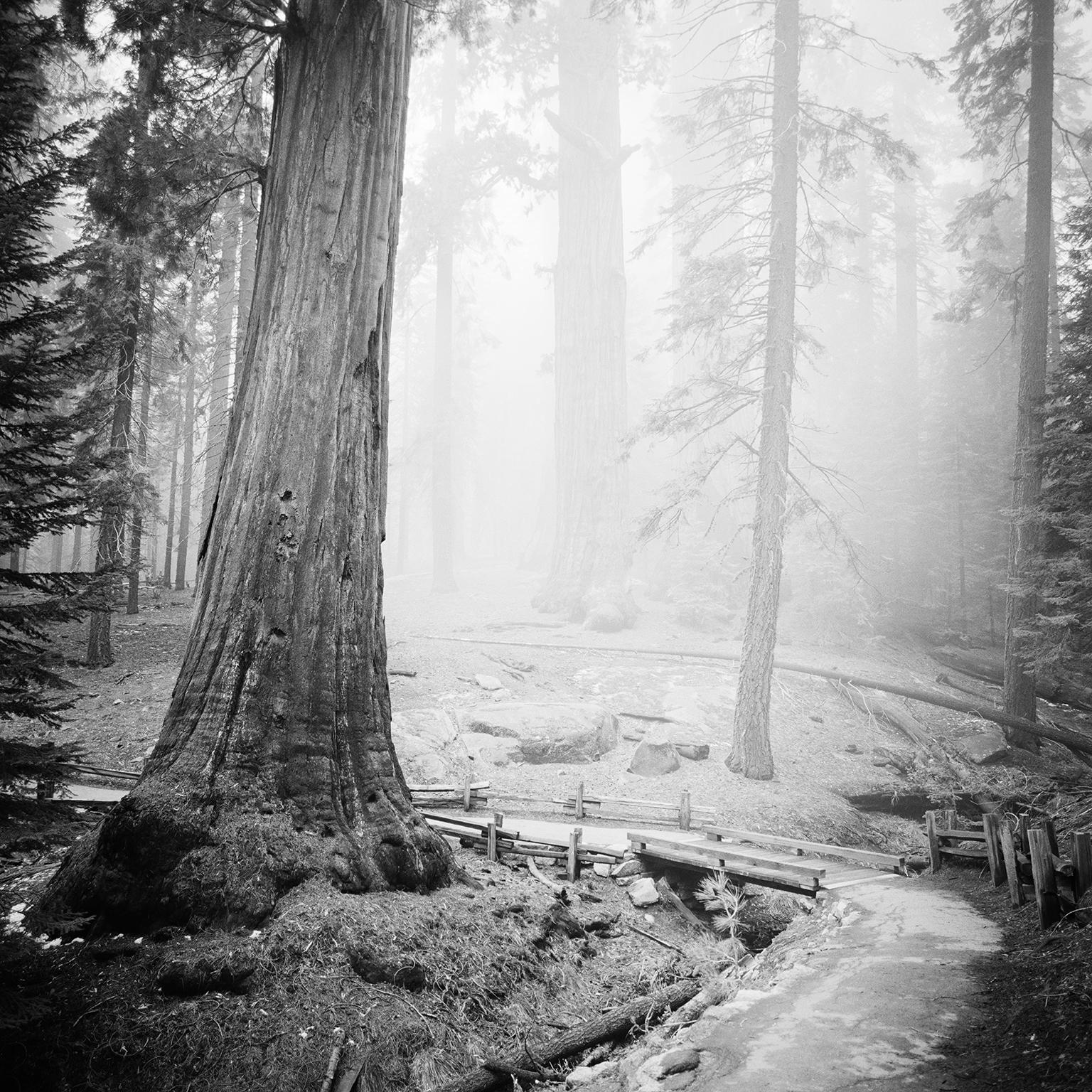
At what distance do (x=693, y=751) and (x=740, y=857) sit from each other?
3.61 m

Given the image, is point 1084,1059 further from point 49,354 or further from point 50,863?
point 49,354

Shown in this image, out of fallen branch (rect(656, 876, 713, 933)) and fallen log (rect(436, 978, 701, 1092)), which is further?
fallen branch (rect(656, 876, 713, 933))

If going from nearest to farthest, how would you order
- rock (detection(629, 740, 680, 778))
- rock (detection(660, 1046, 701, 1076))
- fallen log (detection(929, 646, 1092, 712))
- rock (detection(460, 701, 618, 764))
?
rock (detection(660, 1046, 701, 1076)), rock (detection(629, 740, 680, 778)), rock (detection(460, 701, 618, 764)), fallen log (detection(929, 646, 1092, 712))

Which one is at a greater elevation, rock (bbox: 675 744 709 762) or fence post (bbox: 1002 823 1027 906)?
fence post (bbox: 1002 823 1027 906)

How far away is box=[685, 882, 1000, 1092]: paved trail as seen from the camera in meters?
3.13

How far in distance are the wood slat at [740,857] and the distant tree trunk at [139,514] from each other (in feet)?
30.1

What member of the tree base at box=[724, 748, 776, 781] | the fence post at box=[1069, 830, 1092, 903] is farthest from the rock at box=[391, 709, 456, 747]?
the fence post at box=[1069, 830, 1092, 903]

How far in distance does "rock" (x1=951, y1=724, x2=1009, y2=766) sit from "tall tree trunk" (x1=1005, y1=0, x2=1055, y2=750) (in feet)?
1.30

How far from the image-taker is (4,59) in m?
3.92

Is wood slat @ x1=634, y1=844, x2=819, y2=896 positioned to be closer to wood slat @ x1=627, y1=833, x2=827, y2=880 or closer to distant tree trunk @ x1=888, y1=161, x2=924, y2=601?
wood slat @ x1=627, y1=833, x2=827, y2=880

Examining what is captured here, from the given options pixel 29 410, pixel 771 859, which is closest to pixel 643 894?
pixel 771 859

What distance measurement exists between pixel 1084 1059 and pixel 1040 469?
12.4 metres

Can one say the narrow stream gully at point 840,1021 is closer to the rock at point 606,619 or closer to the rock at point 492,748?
the rock at point 492,748

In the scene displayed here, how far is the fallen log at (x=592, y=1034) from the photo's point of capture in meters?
3.04
